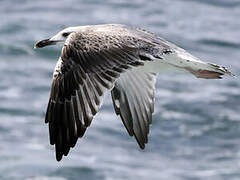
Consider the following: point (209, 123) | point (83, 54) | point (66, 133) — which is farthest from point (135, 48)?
point (209, 123)

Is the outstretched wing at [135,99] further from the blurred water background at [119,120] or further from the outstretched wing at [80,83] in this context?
the blurred water background at [119,120]

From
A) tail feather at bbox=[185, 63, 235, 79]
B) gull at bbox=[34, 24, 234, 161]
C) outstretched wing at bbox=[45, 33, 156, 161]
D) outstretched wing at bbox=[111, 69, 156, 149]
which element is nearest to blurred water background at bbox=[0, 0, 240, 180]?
outstretched wing at bbox=[111, 69, 156, 149]

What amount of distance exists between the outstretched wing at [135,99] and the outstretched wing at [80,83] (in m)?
0.96

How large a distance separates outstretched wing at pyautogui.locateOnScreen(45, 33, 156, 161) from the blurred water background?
4584 mm

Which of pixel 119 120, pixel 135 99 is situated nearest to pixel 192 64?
pixel 135 99

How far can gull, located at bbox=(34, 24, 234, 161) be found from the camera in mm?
6488

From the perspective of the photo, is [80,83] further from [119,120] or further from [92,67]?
[119,120]

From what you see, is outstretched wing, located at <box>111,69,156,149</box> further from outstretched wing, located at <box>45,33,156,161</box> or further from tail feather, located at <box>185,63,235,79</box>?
outstretched wing, located at <box>45,33,156,161</box>

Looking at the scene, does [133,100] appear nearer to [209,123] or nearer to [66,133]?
[66,133]

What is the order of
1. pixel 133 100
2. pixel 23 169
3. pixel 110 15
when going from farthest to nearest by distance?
pixel 110 15 → pixel 23 169 → pixel 133 100

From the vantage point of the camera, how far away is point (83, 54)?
21.9 ft

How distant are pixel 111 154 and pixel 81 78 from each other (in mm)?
4977

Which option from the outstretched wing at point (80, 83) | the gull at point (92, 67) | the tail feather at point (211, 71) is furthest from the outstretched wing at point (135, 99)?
the outstretched wing at point (80, 83)

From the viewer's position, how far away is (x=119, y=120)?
1210 cm
